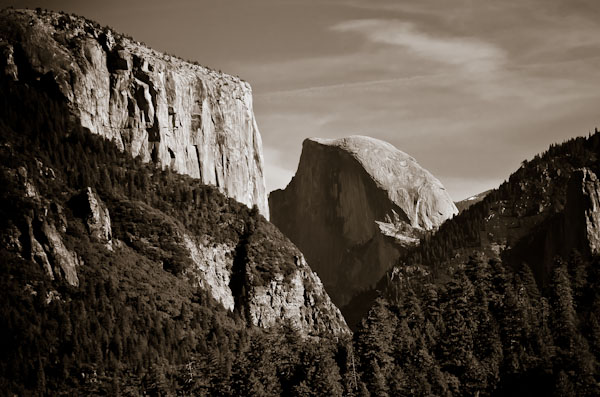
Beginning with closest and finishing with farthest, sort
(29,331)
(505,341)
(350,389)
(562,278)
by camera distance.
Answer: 1. (350,389)
2. (505,341)
3. (562,278)
4. (29,331)

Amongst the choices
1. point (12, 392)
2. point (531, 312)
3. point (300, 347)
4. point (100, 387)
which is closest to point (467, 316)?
point (531, 312)

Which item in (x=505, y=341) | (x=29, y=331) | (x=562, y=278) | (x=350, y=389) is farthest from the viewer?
(x=29, y=331)

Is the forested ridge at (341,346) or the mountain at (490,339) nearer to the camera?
the mountain at (490,339)

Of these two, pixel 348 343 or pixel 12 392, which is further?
pixel 12 392

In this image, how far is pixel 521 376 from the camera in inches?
5723

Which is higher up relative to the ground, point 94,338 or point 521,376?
point 94,338

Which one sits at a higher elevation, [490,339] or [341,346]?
[341,346]

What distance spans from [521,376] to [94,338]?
2528 inches

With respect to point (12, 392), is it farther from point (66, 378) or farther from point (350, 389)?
point (350, 389)

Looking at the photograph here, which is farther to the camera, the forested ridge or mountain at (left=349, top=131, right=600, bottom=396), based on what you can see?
the forested ridge

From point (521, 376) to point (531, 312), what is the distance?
1556 centimetres

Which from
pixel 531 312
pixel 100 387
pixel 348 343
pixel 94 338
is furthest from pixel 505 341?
pixel 94 338

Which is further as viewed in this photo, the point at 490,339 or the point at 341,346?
the point at 341,346

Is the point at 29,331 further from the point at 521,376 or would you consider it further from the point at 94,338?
the point at 521,376
